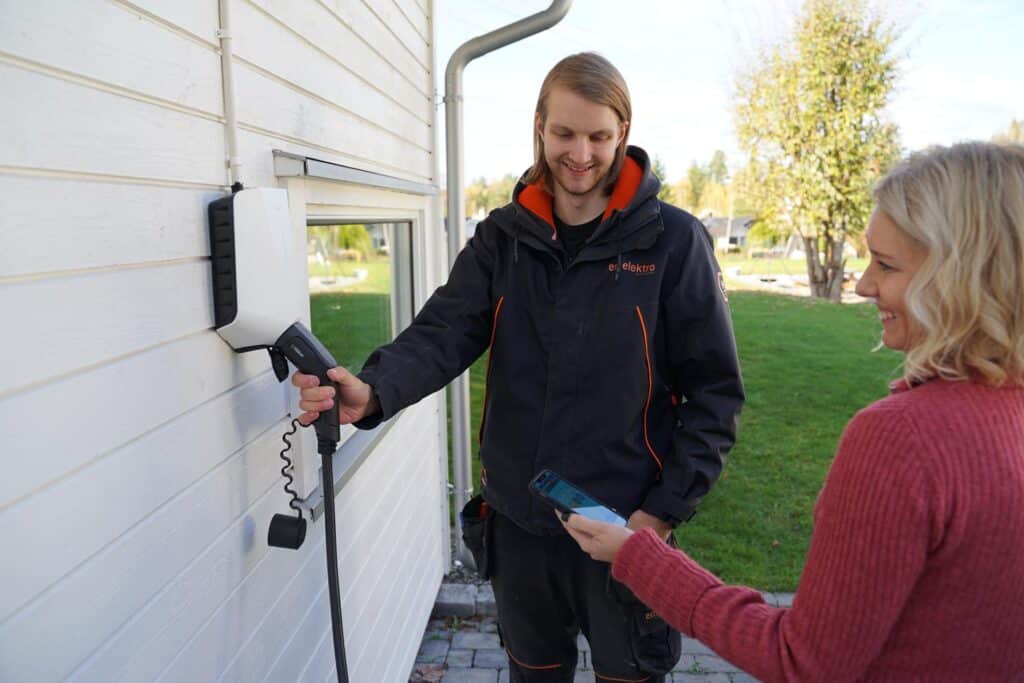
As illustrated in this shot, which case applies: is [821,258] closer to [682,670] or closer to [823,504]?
[682,670]

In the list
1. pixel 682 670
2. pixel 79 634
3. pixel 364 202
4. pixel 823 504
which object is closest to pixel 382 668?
pixel 682 670

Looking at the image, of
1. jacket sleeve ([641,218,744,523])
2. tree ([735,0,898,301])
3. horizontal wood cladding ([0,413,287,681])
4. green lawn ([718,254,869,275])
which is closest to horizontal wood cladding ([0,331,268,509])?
horizontal wood cladding ([0,413,287,681])

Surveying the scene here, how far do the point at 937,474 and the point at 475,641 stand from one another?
293 cm

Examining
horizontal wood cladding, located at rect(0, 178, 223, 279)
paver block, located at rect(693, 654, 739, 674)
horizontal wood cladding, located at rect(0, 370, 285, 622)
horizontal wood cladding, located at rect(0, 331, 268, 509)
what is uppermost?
horizontal wood cladding, located at rect(0, 178, 223, 279)

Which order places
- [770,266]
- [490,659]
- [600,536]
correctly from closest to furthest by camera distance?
[600,536], [490,659], [770,266]

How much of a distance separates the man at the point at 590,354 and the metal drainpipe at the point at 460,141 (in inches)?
61.2

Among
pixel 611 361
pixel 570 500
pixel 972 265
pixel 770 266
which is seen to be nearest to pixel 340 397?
pixel 570 500

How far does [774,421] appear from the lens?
267 inches

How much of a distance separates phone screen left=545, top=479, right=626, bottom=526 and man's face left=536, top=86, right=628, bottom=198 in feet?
2.62

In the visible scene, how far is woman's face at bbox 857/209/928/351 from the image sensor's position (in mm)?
1120

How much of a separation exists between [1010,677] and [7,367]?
1.40m

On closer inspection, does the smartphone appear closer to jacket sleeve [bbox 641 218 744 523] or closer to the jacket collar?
jacket sleeve [bbox 641 218 744 523]

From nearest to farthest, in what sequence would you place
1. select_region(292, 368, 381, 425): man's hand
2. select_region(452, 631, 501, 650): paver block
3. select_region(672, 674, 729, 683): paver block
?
select_region(292, 368, 381, 425): man's hand
select_region(672, 674, 729, 683): paver block
select_region(452, 631, 501, 650): paver block

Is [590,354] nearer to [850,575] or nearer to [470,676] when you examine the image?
[850,575]
